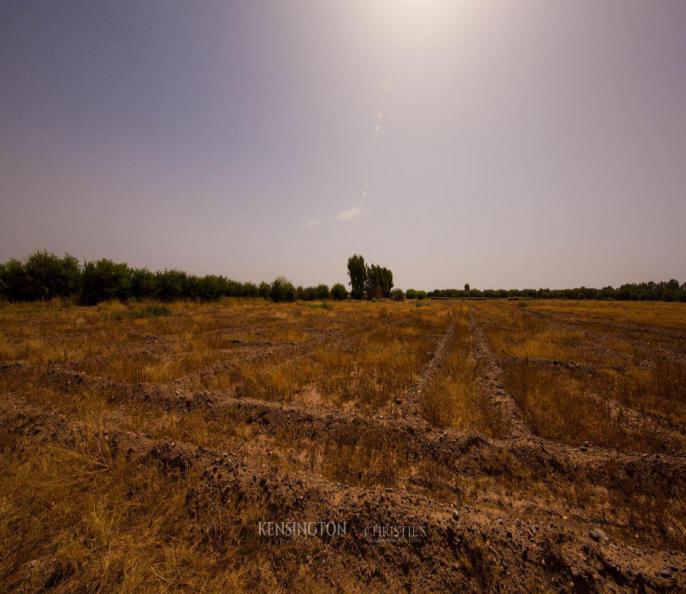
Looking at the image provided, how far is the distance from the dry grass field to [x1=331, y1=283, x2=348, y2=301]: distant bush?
51312 millimetres

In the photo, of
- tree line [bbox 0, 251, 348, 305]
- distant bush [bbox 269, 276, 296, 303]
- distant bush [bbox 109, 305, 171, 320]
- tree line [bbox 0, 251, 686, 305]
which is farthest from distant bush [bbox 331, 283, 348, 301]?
distant bush [bbox 109, 305, 171, 320]

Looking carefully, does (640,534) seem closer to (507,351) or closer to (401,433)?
(401,433)

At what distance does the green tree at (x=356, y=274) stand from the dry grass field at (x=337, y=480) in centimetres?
5230

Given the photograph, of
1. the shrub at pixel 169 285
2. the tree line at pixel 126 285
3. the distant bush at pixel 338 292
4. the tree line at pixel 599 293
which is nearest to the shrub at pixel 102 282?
the tree line at pixel 126 285

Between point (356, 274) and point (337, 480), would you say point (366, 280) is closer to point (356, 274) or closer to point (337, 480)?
point (356, 274)

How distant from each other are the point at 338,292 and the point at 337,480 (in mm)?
54838

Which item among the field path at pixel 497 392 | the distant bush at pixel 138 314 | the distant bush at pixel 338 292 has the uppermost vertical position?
the distant bush at pixel 338 292

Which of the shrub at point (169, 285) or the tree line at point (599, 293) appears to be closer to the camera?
the shrub at point (169, 285)

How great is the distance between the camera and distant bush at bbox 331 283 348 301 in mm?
57594

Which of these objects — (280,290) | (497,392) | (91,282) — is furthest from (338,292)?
(497,392)

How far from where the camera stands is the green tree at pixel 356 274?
58.2 metres

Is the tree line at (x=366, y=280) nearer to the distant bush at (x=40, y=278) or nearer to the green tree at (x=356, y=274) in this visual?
the green tree at (x=356, y=274)

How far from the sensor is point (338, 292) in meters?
57.6

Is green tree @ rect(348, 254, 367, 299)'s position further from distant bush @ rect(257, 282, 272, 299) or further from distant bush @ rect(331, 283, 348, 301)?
distant bush @ rect(257, 282, 272, 299)
